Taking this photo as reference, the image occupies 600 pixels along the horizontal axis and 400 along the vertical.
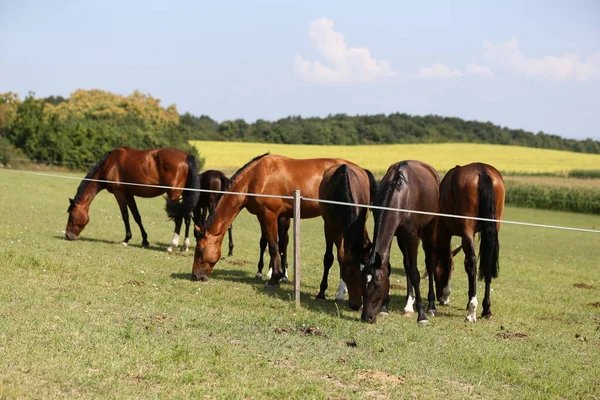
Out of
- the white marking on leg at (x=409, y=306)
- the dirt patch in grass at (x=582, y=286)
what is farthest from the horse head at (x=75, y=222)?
the dirt patch in grass at (x=582, y=286)

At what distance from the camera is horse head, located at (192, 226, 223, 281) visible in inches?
401

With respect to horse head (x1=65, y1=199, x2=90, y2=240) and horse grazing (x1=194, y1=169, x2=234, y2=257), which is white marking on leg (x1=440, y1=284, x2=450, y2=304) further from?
horse head (x1=65, y1=199, x2=90, y2=240)

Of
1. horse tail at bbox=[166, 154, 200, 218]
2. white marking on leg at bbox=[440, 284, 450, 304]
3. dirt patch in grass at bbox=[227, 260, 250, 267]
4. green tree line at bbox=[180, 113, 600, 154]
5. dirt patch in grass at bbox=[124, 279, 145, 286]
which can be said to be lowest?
dirt patch in grass at bbox=[227, 260, 250, 267]

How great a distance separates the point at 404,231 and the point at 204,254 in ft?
10.4

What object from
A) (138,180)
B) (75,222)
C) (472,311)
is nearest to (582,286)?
(472,311)

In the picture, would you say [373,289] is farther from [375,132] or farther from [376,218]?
[375,132]

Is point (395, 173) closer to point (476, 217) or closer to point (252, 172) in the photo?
point (476, 217)

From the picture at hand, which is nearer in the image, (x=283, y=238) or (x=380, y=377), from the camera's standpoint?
(x=380, y=377)

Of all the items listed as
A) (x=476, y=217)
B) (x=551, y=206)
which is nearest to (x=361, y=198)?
(x=476, y=217)

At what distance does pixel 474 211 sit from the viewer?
30.0 ft

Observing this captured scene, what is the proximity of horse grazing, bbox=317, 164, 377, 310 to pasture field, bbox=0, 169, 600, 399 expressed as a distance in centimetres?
42

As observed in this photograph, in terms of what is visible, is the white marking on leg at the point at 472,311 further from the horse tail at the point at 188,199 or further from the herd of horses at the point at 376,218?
the horse tail at the point at 188,199

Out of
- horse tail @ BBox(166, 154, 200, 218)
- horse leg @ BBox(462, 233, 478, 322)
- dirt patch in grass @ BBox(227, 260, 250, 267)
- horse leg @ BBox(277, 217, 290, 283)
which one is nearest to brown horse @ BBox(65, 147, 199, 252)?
horse tail @ BBox(166, 154, 200, 218)

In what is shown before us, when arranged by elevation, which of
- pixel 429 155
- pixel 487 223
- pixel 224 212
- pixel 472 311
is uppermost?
pixel 429 155
